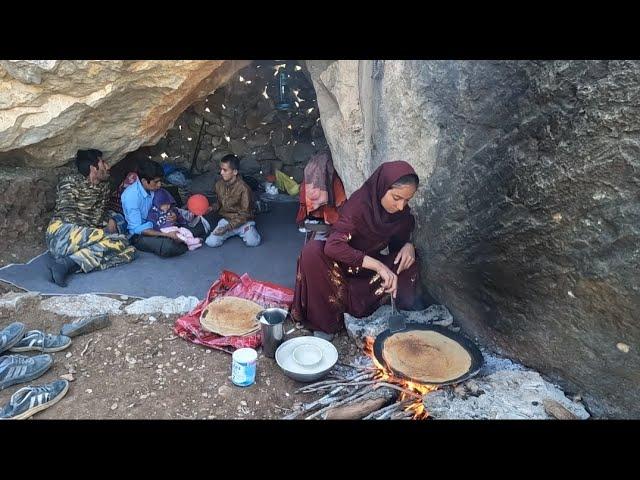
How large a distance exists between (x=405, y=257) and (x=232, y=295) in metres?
1.55

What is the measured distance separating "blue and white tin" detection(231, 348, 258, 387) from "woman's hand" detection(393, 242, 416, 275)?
1222 mm

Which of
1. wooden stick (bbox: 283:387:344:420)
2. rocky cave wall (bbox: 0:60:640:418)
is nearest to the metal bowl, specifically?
wooden stick (bbox: 283:387:344:420)

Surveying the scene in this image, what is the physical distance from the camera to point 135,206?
200 inches

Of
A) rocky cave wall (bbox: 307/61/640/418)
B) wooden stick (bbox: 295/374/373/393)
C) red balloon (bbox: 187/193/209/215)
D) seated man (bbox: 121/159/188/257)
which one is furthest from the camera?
red balloon (bbox: 187/193/209/215)

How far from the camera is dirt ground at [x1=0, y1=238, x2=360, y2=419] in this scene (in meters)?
2.84

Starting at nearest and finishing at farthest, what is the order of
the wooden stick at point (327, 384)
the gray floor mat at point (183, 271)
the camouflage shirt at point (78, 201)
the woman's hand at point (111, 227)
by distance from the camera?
the wooden stick at point (327, 384)
the gray floor mat at point (183, 271)
the camouflage shirt at point (78, 201)
the woman's hand at point (111, 227)

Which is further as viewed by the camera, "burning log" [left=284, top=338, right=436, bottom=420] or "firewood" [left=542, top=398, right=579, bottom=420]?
"burning log" [left=284, top=338, right=436, bottom=420]

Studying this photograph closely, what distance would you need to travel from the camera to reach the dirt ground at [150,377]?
284cm

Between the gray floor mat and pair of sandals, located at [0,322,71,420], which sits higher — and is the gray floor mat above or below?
below

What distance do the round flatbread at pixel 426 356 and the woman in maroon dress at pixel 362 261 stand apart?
0.35 m

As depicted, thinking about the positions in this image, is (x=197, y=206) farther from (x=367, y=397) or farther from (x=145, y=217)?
(x=367, y=397)

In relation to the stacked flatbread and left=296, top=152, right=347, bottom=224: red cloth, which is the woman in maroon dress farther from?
left=296, top=152, right=347, bottom=224: red cloth

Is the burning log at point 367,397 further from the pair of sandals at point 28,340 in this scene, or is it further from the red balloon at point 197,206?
the red balloon at point 197,206

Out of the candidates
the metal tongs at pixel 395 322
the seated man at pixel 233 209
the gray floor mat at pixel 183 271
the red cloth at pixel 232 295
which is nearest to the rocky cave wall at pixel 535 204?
the metal tongs at pixel 395 322
